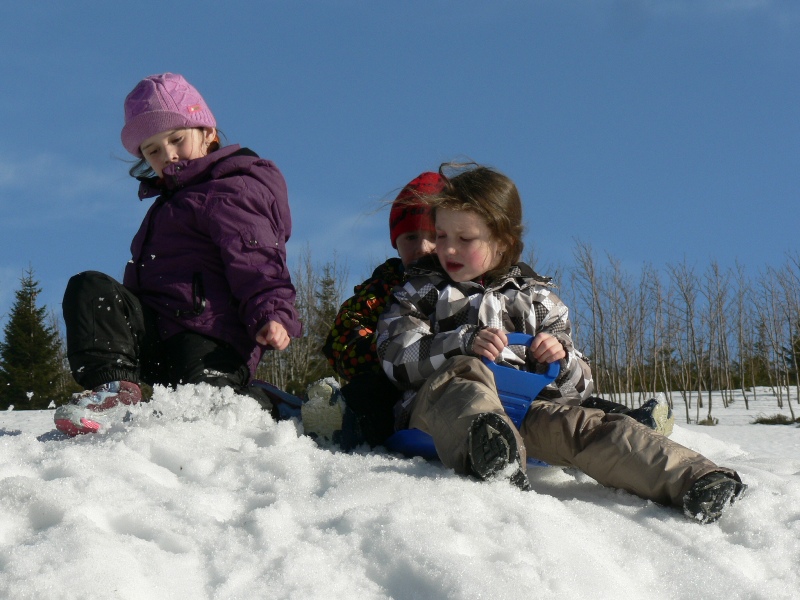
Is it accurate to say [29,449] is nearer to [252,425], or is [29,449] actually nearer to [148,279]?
[252,425]

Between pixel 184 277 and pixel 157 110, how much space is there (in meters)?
0.77

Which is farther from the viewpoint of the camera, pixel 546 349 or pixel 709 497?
pixel 546 349

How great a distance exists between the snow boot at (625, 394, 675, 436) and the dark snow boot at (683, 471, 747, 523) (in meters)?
0.53

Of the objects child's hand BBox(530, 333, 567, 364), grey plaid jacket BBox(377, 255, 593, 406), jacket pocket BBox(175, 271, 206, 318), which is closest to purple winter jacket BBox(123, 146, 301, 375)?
jacket pocket BBox(175, 271, 206, 318)

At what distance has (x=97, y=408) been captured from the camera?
2.92 metres

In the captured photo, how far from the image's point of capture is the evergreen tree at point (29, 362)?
2228cm

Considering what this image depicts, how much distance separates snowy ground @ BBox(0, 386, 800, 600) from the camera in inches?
67.7

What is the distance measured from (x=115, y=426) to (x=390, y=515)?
1182mm

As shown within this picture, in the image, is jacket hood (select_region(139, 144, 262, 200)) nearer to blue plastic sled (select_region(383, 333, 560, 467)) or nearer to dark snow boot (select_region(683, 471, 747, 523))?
blue plastic sled (select_region(383, 333, 560, 467))

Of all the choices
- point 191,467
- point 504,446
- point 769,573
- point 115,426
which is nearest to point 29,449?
point 115,426

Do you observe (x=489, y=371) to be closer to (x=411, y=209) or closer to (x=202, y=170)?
(x=411, y=209)

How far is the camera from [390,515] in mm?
1971

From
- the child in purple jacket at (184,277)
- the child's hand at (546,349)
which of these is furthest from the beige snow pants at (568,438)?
the child in purple jacket at (184,277)

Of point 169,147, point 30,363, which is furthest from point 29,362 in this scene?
point 169,147
